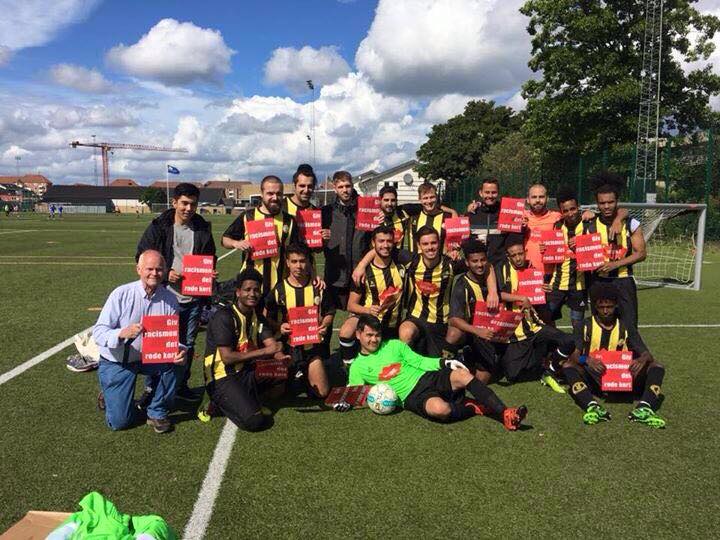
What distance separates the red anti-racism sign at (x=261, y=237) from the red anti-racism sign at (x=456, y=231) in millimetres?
1893

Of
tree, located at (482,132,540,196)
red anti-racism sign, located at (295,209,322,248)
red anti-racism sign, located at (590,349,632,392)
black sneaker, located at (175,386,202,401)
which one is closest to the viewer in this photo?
red anti-racism sign, located at (590,349,632,392)

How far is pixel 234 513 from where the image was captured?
3107mm

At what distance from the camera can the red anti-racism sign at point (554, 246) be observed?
5656 millimetres

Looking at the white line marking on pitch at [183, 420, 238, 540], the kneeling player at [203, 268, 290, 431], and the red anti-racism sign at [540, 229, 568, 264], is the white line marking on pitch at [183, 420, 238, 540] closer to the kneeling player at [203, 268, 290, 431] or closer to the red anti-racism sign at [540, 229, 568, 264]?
the kneeling player at [203, 268, 290, 431]

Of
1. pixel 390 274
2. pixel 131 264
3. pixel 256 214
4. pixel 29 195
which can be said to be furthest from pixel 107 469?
pixel 29 195

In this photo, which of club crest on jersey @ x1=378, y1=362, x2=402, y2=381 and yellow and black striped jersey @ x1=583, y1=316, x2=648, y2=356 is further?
yellow and black striped jersey @ x1=583, y1=316, x2=648, y2=356

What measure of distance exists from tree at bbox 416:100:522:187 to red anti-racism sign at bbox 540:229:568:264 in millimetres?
52950

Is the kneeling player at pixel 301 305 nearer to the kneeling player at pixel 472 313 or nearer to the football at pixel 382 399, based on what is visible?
the football at pixel 382 399

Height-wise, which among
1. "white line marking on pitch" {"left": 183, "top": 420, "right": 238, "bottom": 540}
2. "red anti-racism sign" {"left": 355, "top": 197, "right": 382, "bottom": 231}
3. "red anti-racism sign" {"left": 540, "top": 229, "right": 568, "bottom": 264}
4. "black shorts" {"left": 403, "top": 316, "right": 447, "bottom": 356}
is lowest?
"white line marking on pitch" {"left": 183, "top": 420, "right": 238, "bottom": 540}

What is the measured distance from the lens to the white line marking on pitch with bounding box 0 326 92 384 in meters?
5.42

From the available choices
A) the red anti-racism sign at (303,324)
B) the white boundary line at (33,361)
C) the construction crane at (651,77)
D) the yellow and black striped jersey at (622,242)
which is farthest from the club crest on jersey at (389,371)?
the construction crane at (651,77)

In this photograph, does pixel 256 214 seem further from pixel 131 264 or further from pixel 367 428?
pixel 131 264

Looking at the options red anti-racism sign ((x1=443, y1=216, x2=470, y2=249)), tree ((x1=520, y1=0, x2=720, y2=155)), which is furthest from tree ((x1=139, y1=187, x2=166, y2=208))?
red anti-racism sign ((x1=443, y1=216, x2=470, y2=249))

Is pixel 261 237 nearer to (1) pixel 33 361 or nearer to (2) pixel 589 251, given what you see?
(1) pixel 33 361
